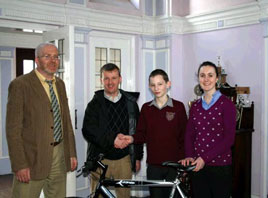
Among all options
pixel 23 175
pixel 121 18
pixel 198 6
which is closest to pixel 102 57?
pixel 121 18

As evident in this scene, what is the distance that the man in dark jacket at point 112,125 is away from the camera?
260 centimetres

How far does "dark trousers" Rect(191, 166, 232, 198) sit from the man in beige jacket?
1.02 m

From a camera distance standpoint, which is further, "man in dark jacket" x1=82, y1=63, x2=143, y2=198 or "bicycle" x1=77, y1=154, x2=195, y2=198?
"man in dark jacket" x1=82, y1=63, x2=143, y2=198

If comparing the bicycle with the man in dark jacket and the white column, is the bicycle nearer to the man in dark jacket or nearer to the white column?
the man in dark jacket

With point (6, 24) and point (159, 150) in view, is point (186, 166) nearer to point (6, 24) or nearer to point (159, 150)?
point (159, 150)

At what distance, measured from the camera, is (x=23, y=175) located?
234 cm

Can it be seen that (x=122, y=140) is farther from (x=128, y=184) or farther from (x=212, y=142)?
(x=212, y=142)

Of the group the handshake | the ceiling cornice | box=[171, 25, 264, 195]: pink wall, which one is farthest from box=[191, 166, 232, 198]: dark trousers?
the ceiling cornice

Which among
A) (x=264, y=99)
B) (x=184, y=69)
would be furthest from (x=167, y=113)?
(x=184, y=69)

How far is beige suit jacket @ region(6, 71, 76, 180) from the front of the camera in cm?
233

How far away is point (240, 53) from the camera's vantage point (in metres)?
4.19

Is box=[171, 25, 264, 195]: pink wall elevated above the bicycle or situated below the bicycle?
above

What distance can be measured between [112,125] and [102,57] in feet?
7.12

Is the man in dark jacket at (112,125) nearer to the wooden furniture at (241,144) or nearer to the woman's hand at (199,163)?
the woman's hand at (199,163)
